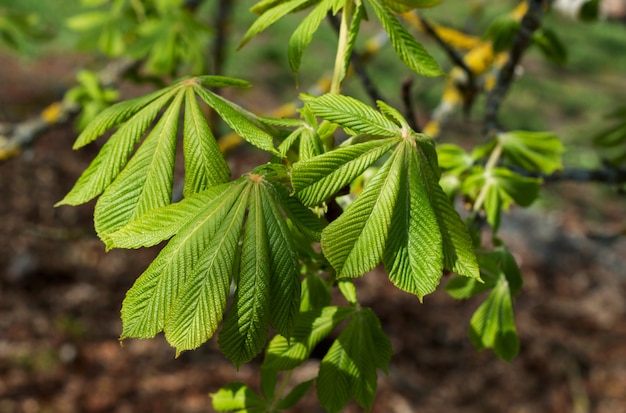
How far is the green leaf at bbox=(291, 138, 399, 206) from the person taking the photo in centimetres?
80

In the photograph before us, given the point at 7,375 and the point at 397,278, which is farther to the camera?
the point at 7,375

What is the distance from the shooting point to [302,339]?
3.29 feet

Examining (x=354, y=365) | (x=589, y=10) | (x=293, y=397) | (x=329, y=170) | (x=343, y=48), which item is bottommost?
(x=293, y=397)

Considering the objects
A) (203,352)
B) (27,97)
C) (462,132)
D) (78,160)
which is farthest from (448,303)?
(27,97)

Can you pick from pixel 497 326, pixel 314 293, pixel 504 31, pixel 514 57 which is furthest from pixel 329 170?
pixel 504 31

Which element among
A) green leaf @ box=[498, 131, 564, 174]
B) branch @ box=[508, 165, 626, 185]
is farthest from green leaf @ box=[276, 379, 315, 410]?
branch @ box=[508, 165, 626, 185]

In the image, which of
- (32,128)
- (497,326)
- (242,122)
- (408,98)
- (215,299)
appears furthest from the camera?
(32,128)

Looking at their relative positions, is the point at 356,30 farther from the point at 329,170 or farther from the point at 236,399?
the point at 236,399

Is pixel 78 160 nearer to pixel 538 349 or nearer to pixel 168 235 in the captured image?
pixel 538 349

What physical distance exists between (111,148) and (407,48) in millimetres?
534

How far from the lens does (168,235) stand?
0.78 m

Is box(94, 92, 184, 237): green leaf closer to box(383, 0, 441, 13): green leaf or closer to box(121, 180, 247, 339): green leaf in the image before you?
box(121, 180, 247, 339): green leaf

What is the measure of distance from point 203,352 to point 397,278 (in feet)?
11.2

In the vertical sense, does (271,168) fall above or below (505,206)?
above
